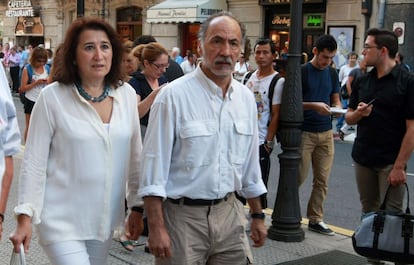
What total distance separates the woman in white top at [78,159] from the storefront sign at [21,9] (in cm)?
2984

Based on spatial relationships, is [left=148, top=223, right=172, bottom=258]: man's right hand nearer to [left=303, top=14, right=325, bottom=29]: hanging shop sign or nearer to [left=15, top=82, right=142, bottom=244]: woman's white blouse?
[left=15, top=82, right=142, bottom=244]: woman's white blouse

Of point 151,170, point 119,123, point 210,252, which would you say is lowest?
point 210,252

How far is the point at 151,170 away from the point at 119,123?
0.33 m

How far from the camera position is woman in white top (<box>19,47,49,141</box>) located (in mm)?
9266

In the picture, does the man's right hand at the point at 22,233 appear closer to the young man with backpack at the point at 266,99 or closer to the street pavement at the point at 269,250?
the street pavement at the point at 269,250

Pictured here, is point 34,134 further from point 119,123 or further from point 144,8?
point 144,8

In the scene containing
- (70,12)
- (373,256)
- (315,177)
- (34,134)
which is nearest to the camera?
(34,134)

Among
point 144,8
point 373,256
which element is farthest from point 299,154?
point 144,8

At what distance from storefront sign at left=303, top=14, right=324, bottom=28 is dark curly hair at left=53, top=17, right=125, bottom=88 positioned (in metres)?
17.8

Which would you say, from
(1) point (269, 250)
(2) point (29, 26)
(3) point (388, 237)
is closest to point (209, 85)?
(3) point (388, 237)

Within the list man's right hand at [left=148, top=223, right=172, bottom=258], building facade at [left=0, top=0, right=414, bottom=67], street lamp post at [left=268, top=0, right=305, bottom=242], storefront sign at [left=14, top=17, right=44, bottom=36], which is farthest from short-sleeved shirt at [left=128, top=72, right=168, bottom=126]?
storefront sign at [left=14, top=17, right=44, bottom=36]

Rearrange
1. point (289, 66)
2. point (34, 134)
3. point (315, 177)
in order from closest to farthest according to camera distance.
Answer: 1. point (34, 134)
2. point (289, 66)
3. point (315, 177)

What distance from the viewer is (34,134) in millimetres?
2910

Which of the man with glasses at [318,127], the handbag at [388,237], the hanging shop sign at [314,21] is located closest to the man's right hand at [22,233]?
the handbag at [388,237]
